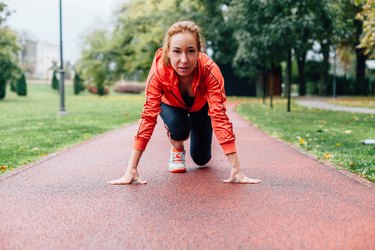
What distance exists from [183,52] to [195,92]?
56 centimetres

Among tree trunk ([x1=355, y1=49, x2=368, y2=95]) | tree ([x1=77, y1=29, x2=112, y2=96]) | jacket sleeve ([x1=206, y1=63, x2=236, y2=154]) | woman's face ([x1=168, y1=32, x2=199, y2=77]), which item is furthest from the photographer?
tree ([x1=77, y1=29, x2=112, y2=96])

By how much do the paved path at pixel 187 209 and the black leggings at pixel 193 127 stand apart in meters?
0.21

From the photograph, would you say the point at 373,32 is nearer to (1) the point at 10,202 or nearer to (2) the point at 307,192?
(2) the point at 307,192

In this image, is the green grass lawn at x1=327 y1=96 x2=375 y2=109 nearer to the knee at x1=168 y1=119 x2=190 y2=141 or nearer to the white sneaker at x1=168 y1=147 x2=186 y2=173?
the white sneaker at x1=168 y1=147 x2=186 y2=173

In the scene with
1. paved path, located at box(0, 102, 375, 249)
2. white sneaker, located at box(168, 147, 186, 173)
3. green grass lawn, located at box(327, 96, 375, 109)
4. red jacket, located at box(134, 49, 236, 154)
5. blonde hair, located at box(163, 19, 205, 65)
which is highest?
blonde hair, located at box(163, 19, 205, 65)

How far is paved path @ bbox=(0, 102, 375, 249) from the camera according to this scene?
3.06 meters

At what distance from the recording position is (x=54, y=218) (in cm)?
361

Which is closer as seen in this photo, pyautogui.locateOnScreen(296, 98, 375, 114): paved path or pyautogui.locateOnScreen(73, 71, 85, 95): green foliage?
pyautogui.locateOnScreen(296, 98, 375, 114): paved path

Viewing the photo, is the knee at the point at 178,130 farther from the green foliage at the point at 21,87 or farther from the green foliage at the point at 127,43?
the green foliage at the point at 21,87

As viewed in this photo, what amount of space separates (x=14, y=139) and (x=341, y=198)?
22.4ft

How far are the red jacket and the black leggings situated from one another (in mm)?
306

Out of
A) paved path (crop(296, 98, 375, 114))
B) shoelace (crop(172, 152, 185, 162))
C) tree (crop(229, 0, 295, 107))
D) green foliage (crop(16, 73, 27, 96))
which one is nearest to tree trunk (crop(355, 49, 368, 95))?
paved path (crop(296, 98, 375, 114))

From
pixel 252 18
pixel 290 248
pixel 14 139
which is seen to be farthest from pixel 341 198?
pixel 252 18

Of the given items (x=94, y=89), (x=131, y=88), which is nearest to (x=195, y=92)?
(x=94, y=89)
